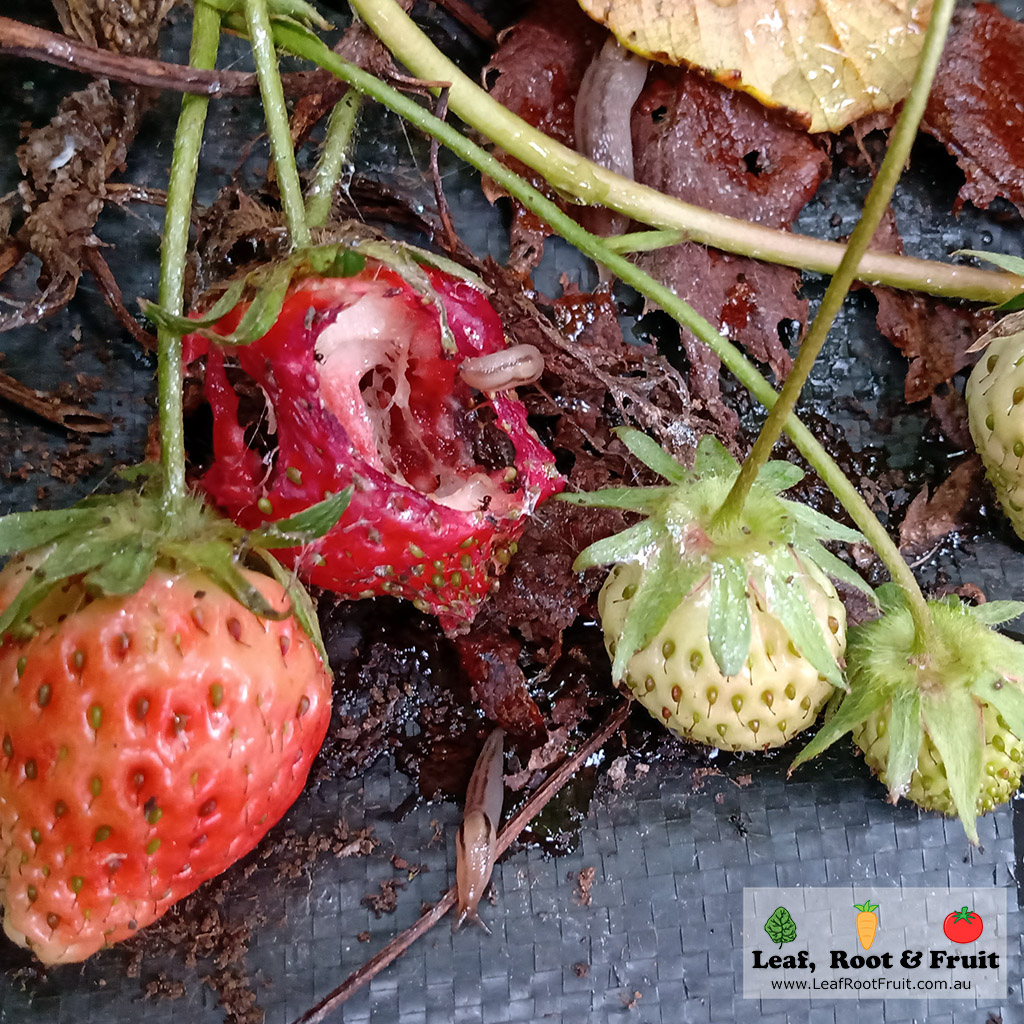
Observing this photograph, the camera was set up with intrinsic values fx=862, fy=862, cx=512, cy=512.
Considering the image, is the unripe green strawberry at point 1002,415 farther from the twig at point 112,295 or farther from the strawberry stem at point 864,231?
the twig at point 112,295

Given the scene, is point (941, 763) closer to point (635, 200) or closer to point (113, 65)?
point (635, 200)

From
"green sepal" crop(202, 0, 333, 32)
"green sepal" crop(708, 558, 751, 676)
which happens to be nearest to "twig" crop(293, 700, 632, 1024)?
"green sepal" crop(708, 558, 751, 676)

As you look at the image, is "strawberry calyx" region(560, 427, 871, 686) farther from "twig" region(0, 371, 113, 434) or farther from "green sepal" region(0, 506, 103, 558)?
"twig" region(0, 371, 113, 434)

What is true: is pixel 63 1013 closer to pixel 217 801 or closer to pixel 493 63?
pixel 217 801

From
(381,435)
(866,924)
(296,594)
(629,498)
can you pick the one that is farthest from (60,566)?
(866,924)

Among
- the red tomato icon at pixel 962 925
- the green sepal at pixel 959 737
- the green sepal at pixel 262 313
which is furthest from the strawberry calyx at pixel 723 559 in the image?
the red tomato icon at pixel 962 925

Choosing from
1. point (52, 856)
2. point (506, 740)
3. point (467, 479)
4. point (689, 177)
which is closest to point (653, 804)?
point (506, 740)
